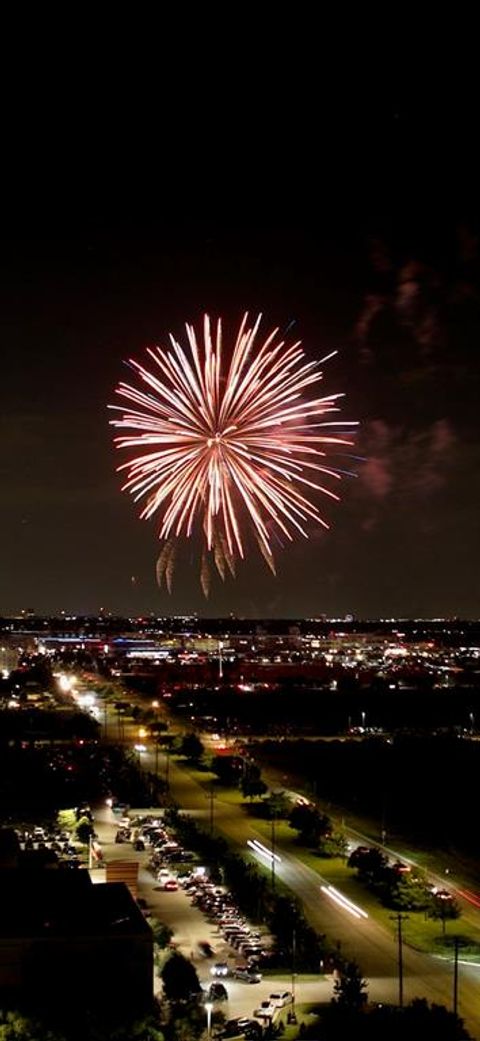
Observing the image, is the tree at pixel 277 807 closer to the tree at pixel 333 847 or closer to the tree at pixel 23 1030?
the tree at pixel 333 847

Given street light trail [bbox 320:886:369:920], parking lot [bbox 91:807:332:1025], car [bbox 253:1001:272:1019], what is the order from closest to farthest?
car [bbox 253:1001:272:1019] → parking lot [bbox 91:807:332:1025] → street light trail [bbox 320:886:369:920]

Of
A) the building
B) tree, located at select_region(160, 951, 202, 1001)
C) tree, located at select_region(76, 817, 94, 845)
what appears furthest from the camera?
tree, located at select_region(76, 817, 94, 845)

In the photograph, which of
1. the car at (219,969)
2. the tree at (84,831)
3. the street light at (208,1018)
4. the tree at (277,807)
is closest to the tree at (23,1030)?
the street light at (208,1018)

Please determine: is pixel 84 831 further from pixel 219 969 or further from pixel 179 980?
pixel 179 980

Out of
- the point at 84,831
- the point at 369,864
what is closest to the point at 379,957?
the point at 369,864

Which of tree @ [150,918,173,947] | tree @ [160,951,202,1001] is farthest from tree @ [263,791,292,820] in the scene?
tree @ [160,951,202,1001]

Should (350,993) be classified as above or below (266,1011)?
above

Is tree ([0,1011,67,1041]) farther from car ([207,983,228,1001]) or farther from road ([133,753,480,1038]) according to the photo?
road ([133,753,480,1038])

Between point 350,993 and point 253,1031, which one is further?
point 350,993
